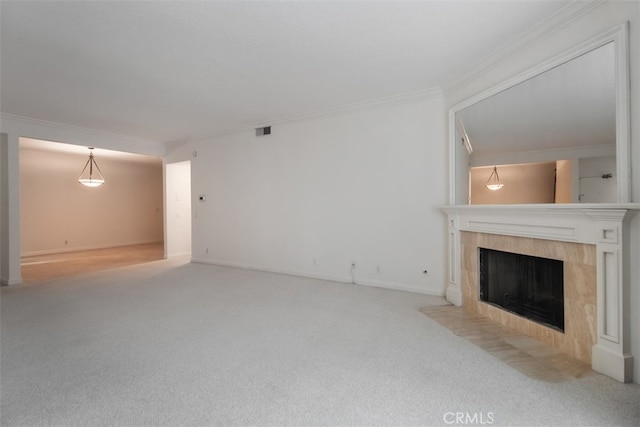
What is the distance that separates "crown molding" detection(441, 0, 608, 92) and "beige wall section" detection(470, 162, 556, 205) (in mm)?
1042

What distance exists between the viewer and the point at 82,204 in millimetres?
8484

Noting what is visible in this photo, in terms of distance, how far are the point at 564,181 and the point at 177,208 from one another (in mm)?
7240

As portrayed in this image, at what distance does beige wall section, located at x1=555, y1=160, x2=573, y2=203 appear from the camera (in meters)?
2.37

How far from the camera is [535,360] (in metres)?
2.26

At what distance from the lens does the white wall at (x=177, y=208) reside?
7023 millimetres

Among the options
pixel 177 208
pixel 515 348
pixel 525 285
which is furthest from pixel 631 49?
pixel 177 208

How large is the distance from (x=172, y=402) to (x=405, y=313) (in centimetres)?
237

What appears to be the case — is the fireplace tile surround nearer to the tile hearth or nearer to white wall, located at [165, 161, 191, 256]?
the tile hearth

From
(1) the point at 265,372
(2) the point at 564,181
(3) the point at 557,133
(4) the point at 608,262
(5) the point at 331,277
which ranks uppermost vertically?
(3) the point at 557,133

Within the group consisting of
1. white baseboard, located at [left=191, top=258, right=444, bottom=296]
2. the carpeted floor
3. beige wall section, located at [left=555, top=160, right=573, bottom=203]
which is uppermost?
beige wall section, located at [left=555, top=160, right=573, bottom=203]

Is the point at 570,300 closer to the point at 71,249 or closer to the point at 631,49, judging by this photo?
the point at 631,49

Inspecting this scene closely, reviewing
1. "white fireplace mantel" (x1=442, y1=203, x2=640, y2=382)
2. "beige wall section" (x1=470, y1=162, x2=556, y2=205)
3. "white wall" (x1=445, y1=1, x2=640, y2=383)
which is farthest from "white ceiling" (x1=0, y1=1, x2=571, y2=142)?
"white fireplace mantel" (x1=442, y1=203, x2=640, y2=382)

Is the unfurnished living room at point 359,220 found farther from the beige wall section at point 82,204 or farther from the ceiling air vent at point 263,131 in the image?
the beige wall section at point 82,204

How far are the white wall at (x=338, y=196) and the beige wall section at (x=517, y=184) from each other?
0.64 metres
